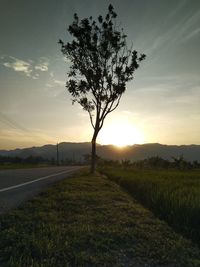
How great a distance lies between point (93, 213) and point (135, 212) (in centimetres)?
114

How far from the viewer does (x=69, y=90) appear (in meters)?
25.7

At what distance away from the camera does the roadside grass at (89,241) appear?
14.0 ft

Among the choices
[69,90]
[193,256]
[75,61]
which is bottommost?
[193,256]

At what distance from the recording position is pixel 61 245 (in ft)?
15.7

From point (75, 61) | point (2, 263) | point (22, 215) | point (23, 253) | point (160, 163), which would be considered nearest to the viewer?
point (2, 263)

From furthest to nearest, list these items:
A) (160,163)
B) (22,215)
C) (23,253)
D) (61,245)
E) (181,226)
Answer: (160,163)
(22,215)
(181,226)
(61,245)
(23,253)

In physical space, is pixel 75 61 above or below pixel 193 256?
above

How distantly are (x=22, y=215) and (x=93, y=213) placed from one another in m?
1.76

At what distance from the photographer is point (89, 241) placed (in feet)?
16.6

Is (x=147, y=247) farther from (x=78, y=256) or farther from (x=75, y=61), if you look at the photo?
(x=75, y=61)

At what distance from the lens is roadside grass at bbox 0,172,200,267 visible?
168 inches

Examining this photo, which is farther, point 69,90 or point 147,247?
point 69,90

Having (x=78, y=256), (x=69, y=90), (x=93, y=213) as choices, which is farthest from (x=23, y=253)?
(x=69, y=90)

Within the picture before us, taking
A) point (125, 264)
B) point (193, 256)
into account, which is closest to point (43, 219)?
point (125, 264)
